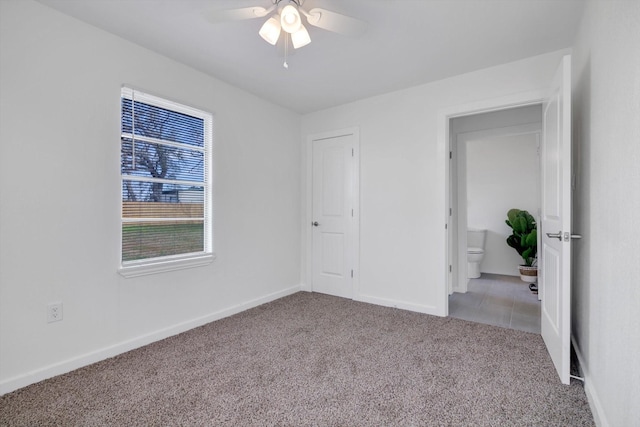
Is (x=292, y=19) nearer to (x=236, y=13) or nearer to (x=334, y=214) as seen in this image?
(x=236, y=13)

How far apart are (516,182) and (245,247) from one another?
457cm

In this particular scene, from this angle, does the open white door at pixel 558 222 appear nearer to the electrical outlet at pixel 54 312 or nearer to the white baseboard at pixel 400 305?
the white baseboard at pixel 400 305

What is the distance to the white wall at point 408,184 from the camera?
→ 10.1 ft

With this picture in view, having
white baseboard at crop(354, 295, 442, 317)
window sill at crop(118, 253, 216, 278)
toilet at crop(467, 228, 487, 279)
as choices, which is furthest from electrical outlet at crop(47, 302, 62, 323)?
toilet at crop(467, 228, 487, 279)

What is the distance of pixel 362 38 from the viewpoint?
238 centimetres

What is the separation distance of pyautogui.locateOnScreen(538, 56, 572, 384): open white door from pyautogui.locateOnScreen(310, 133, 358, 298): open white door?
191cm

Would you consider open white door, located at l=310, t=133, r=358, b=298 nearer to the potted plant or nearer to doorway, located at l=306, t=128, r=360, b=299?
doorway, located at l=306, t=128, r=360, b=299

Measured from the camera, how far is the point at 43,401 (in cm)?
176

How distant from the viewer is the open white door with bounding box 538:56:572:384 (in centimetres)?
188

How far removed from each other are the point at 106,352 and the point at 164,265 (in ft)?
2.38

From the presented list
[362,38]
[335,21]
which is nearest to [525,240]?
[362,38]

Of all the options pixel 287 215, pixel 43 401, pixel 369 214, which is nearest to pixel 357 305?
pixel 369 214

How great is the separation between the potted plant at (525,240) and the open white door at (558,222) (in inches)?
99.6

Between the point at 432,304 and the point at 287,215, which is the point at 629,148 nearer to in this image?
the point at 432,304
